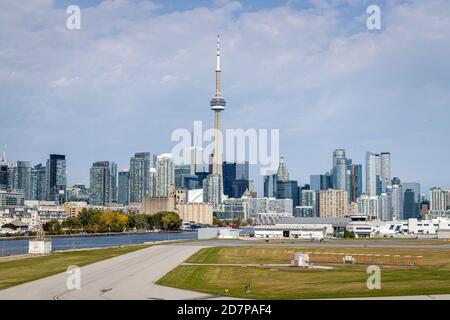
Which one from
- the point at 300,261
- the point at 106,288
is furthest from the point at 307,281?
the point at 106,288

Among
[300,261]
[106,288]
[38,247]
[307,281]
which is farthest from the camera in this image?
[38,247]

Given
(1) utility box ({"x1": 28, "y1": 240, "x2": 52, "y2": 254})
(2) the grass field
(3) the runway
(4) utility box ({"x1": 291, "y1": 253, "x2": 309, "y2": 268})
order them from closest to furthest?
(3) the runway → (2) the grass field → (4) utility box ({"x1": 291, "y1": 253, "x2": 309, "y2": 268}) → (1) utility box ({"x1": 28, "y1": 240, "x2": 52, "y2": 254})

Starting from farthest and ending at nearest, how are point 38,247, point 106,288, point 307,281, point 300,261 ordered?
point 38,247, point 300,261, point 307,281, point 106,288

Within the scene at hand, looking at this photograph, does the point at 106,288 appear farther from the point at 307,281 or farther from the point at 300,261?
the point at 300,261

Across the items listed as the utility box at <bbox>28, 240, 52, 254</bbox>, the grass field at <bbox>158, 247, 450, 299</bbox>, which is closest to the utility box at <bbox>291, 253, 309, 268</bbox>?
the grass field at <bbox>158, 247, 450, 299</bbox>

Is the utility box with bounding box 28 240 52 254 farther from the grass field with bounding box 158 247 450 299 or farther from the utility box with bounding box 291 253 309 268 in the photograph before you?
the utility box with bounding box 291 253 309 268

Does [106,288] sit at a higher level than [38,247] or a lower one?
higher

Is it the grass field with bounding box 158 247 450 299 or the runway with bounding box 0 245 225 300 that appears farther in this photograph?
the grass field with bounding box 158 247 450 299

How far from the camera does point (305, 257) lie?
79688 millimetres

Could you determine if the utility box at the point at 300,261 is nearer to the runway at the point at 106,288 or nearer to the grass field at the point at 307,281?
the grass field at the point at 307,281

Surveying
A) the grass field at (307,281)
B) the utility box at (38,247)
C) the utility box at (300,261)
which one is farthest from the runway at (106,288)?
the utility box at (38,247)
